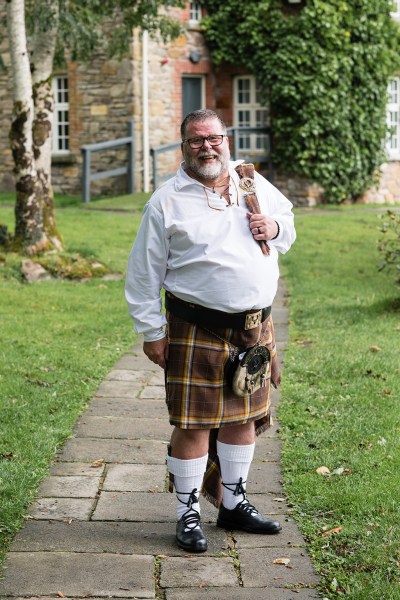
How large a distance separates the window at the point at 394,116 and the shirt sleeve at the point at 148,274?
21852 mm

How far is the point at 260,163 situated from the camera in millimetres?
24094

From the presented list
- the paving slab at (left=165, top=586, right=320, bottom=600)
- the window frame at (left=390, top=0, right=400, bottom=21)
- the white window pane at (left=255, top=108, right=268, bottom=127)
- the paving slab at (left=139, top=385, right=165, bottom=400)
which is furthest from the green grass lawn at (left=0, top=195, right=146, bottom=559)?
the window frame at (left=390, top=0, right=400, bottom=21)

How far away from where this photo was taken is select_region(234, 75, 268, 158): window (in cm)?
2447

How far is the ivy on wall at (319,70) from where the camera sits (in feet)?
74.3

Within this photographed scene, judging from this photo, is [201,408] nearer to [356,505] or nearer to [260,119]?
[356,505]

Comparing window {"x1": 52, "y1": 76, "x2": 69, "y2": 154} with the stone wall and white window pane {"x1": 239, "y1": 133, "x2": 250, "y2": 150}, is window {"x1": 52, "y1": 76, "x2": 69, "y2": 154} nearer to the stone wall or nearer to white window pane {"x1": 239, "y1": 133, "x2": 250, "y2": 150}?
white window pane {"x1": 239, "y1": 133, "x2": 250, "y2": 150}

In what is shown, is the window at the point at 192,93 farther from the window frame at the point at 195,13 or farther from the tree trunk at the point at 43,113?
the tree trunk at the point at 43,113

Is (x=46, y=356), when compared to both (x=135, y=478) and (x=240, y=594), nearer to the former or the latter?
(x=135, y=478)

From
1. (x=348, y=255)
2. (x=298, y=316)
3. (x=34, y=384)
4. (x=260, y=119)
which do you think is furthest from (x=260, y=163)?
(x=34, y=384)

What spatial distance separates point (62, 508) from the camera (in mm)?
5168

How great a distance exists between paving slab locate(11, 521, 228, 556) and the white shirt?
0.91m

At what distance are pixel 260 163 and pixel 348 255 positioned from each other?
29.8 ft

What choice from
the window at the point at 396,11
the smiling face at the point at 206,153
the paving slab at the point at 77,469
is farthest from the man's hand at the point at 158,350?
the window at the point at 396,11

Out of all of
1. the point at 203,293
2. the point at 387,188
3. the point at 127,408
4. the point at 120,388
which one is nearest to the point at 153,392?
the point at 120,388
